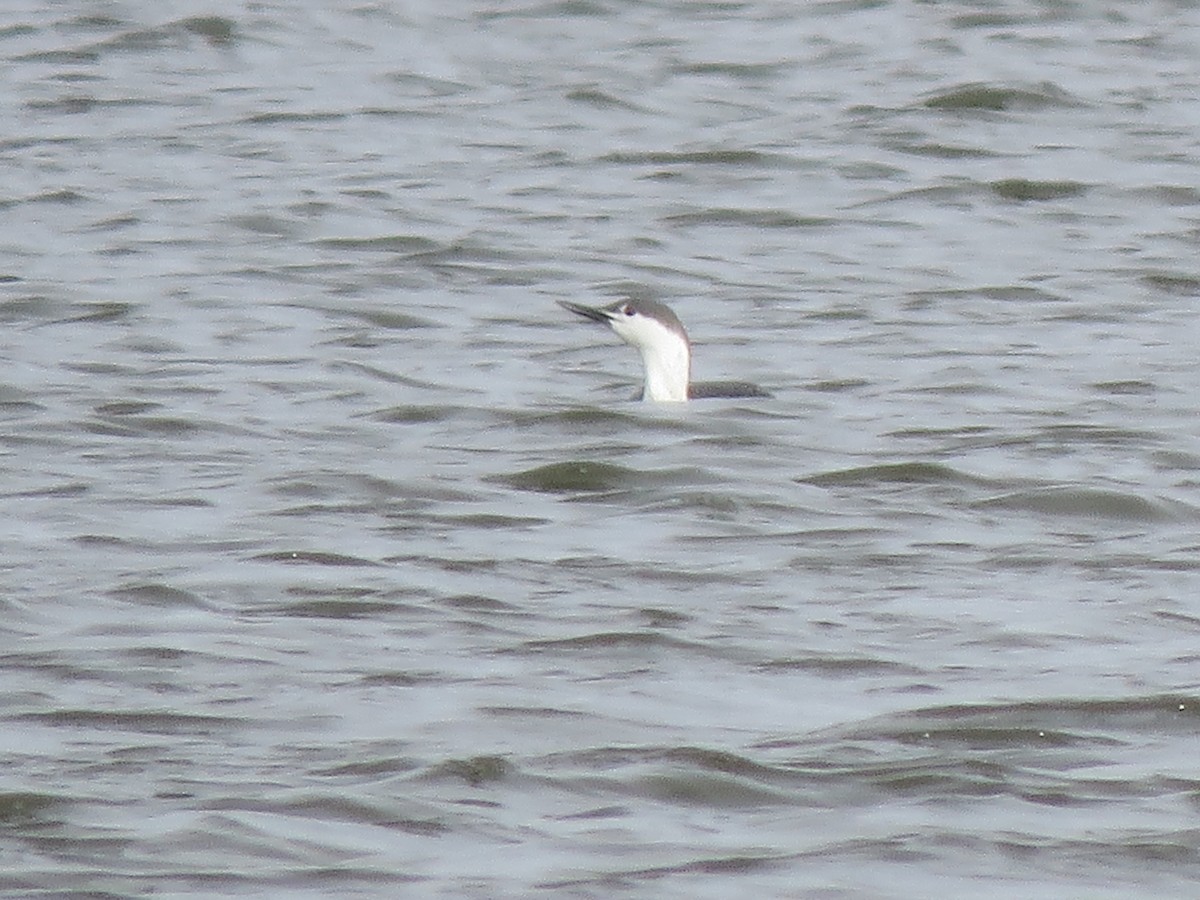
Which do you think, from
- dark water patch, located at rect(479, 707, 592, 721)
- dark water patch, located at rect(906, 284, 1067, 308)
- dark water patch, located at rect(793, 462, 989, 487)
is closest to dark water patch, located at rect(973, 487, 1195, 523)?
dark water patch, located at rect(793, 462, 989, 487)

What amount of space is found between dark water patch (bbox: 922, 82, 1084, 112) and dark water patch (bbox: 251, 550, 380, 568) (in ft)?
30.8

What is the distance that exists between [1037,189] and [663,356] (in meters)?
4.55

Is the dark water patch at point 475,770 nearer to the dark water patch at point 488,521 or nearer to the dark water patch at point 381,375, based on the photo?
the dark water patch at point 488,521

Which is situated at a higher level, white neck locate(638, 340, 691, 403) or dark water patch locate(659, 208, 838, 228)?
white neck locate(638, 340, 691, 403)

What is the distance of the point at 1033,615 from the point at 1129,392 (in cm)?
342

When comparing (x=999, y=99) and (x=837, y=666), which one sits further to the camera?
(x=999, y=99)

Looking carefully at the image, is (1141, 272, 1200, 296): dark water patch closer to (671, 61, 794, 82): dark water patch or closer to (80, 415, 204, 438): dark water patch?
(80, 415, 204, 438): dark water patch

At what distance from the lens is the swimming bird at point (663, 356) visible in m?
10.4

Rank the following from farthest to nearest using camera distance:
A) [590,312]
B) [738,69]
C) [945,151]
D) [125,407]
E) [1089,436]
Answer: [738,69] → [945,151] → [590,312] → [125,407] → [1089,436]

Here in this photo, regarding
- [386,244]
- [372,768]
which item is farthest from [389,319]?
[372,768]

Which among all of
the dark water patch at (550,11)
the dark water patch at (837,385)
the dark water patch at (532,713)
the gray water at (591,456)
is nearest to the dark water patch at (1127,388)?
the gray water at (591,456)

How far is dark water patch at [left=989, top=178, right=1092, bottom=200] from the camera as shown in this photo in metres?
14.4

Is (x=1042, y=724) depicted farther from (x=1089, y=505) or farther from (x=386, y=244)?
(x=386, y=244)

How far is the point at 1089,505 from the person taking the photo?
27.9 ft
